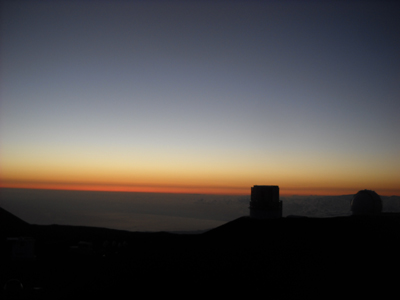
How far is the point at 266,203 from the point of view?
2975 centimetres

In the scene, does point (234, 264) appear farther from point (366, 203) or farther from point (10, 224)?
point (10, 224)

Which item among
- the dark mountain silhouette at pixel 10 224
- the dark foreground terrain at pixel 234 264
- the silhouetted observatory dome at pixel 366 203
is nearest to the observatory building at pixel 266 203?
the dark foreground terrain at pixel 234 264

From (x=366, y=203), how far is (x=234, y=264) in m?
16.3

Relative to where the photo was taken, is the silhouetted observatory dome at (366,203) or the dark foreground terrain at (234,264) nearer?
the dark foreground terrain at (234,264)

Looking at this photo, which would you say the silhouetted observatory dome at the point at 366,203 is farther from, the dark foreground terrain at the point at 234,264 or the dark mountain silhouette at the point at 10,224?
the dark mountain silhouette at the point at 10,224

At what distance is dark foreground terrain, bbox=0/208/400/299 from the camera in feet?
55.2

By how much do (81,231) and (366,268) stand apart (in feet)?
89.5

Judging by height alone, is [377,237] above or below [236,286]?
above

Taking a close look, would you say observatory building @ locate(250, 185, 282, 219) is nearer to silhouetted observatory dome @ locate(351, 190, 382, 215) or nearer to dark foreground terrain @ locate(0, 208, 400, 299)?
dark foreground terrain @ locate(0, 208, 400, 299)

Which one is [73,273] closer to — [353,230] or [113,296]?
[113,296]

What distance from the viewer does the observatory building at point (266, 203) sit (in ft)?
96.7

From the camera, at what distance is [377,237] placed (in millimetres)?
21641

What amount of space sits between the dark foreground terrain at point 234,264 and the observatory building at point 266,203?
1.30 meters

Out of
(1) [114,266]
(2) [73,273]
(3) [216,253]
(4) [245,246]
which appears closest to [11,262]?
(2) [73,273]
